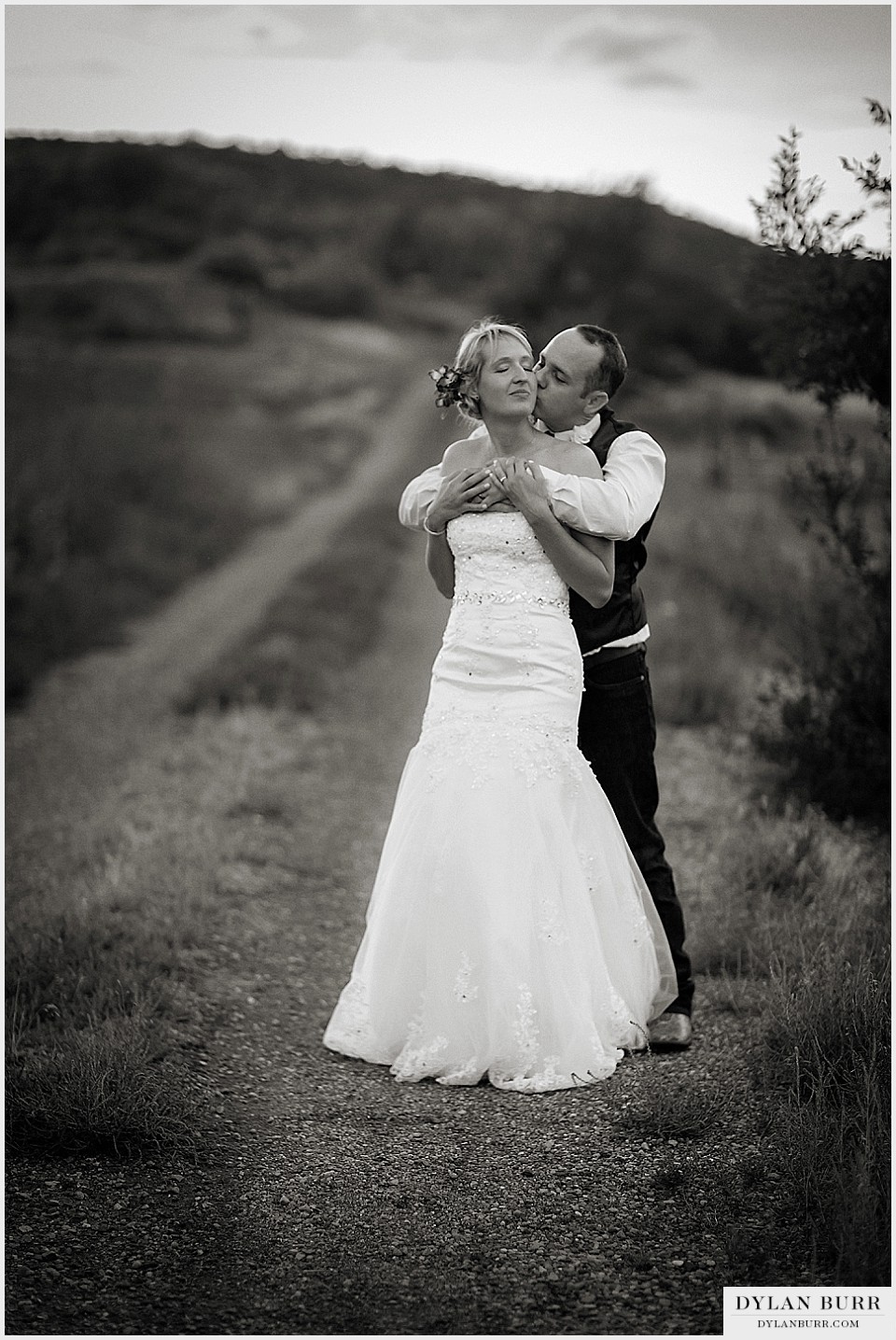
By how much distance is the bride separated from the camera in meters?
3.96

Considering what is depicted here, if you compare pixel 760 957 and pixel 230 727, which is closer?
pixel 760 957

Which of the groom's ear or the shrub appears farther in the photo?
the groom's ear

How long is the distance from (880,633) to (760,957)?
9.05ft

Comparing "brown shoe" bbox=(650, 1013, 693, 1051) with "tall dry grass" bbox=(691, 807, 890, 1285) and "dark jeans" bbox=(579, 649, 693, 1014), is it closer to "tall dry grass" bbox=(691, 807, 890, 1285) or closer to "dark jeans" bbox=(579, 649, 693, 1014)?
"dark jeans" bbox=(579, 649, 693, 1014)

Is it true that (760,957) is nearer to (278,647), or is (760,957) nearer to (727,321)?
(278,647)

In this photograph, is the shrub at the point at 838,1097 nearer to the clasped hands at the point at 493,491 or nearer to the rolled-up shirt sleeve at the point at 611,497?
the rolled-up shirt sleeve at the point at 611,497

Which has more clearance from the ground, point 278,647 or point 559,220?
point 559,220

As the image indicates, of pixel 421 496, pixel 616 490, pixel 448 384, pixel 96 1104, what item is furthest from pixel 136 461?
pixel 96 1104

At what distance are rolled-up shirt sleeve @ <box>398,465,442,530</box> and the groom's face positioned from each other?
1.54 feet

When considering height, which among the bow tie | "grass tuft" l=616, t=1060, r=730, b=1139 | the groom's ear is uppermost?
the groom's ear

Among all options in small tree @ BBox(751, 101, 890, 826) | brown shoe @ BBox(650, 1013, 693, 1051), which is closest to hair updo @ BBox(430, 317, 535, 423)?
brown shoe @ BBox(650, 1013, 693, 1051)

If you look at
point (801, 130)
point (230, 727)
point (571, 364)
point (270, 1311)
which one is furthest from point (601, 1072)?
point (230, 727)

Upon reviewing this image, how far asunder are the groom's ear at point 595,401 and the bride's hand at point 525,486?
30cm

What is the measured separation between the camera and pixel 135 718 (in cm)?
949
